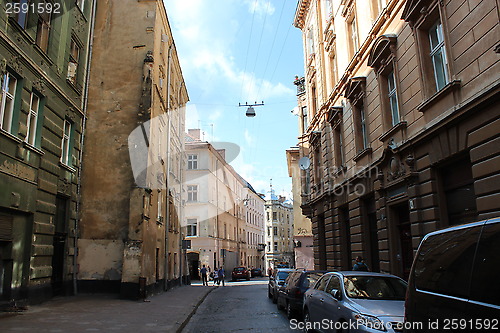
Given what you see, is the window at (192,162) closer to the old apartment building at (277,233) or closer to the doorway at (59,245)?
the doorway at (59,245)

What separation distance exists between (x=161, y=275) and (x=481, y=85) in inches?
697

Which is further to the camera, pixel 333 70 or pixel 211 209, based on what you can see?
pixel 211 209

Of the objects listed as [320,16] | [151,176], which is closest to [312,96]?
[320,16]

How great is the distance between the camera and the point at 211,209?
41.8 meters

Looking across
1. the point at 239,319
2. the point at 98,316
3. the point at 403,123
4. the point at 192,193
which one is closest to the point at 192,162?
the point at 192,193

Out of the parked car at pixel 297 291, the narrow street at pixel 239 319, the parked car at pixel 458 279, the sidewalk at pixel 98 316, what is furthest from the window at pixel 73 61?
the parked car at pixel 458 279

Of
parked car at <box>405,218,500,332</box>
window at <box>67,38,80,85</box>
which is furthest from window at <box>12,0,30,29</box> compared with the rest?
parked car at <box>405,218,500,332</box>

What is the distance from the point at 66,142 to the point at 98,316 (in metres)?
7.90

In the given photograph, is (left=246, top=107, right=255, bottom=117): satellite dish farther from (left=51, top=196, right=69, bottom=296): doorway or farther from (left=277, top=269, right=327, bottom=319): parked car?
(left=277, top=269, right=327, bottom=319): parked car

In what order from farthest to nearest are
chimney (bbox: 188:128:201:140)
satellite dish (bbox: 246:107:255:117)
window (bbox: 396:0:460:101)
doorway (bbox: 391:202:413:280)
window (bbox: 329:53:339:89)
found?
chimney (bbox: 188:128:201:140) → satellite dish (bbox: 246:107:255:117) → window (bbox: 329:53:339:89) → doorway (bbox: 391:202:413:280) → window (bbox: 396:0:460:101)

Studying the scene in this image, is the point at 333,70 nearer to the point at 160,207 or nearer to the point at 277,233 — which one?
the point at 160,207

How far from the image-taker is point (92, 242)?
17.1 m

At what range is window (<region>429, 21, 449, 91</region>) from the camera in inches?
397

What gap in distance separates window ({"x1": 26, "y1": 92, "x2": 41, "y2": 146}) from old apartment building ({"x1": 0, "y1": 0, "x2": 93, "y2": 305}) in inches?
1.3
